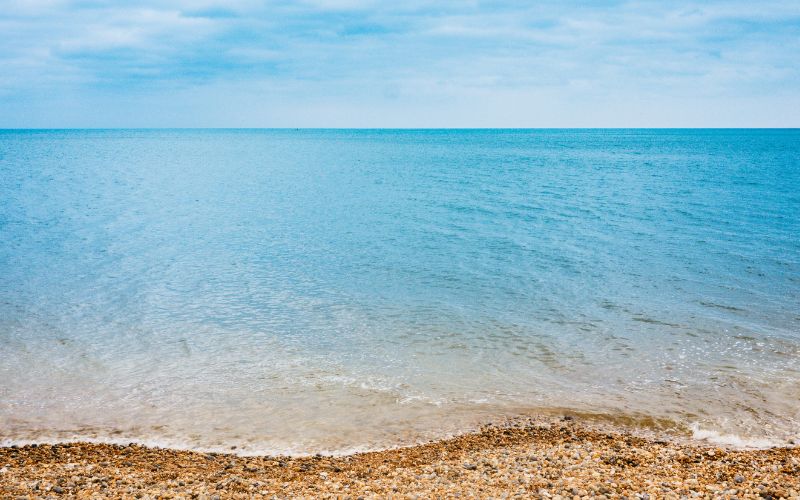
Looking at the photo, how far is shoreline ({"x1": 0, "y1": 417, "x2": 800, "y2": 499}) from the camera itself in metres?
9.09

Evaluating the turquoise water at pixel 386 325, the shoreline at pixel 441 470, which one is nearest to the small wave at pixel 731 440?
the turquoise water at pixel 386 325

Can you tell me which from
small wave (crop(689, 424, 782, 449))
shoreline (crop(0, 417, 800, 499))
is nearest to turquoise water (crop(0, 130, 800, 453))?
small wave (crop(689, 424, 782, 449))

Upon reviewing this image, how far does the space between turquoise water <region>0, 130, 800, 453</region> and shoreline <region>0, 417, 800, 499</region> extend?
0.96m

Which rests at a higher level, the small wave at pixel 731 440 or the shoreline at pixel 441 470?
the shoreline at pixel 441 470

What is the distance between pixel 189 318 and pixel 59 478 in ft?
31.9

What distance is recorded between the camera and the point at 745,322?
1812 cm

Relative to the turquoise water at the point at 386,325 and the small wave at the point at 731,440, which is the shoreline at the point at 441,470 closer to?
the small wave at the point at 731,440

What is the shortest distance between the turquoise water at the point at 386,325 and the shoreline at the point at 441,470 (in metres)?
0.96

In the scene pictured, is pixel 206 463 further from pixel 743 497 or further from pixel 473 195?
pixel 473 195

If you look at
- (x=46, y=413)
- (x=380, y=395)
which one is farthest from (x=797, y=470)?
(x=46, y=413)

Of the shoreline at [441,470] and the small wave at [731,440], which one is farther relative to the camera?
the small wave at [731,440]

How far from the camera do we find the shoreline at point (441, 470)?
9.09m

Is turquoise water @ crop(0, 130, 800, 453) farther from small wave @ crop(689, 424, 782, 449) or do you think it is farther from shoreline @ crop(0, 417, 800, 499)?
shoreline @ crop(0, 417, 800, 499)

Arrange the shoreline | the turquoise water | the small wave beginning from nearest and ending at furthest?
1. the shoreline
2. the small wave
3. the turquoise water
